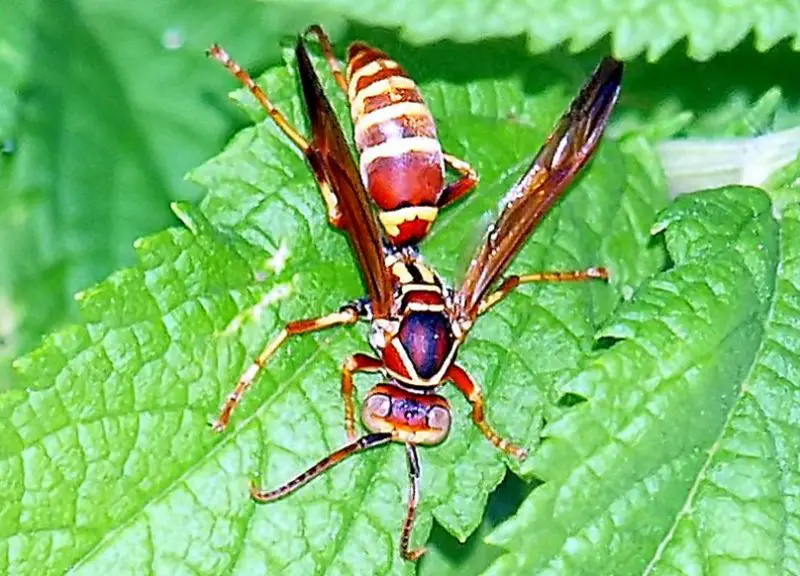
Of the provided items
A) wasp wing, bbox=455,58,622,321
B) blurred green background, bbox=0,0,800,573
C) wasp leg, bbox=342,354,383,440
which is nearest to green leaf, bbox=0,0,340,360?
blurred green background, bbox=0,0,800,573

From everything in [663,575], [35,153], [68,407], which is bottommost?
[663,575]

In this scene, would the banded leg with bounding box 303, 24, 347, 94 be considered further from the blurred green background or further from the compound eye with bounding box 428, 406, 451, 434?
the compound eye with bounding box 428, 406, 451, 434

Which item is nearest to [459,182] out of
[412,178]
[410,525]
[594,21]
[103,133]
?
[412,178]

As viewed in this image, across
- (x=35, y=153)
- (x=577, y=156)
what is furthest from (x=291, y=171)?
(x=35, y=153)

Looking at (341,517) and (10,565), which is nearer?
(10,565)

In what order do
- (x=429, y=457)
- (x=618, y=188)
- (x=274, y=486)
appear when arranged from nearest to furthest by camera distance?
(x=274, y=486), (x=429, y=457), (x=618, y=188)

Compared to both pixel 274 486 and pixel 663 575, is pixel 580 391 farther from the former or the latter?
pixel 274 486
